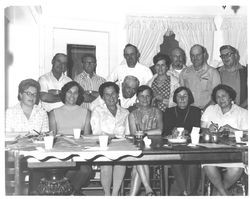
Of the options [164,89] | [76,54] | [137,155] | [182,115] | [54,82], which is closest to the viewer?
[137,155]

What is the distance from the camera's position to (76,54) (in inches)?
250

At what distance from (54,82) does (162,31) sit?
8.29 feet

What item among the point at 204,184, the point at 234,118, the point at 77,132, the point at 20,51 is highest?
the point at 20,51

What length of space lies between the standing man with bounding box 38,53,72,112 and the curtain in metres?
3.29

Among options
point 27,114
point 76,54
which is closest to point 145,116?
point 27,114

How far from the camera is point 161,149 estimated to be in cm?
262

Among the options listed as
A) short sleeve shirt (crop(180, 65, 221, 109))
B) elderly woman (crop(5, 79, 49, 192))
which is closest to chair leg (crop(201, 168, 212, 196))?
short sleeve shirt (crop(180, 65, 221, 109))

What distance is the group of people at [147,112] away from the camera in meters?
3.40

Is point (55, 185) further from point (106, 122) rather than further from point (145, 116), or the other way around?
point (145, 116)

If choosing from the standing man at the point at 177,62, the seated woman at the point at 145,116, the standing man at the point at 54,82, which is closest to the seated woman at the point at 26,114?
the seated woman at the point at 145,116

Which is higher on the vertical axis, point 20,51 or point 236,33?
point 236,33

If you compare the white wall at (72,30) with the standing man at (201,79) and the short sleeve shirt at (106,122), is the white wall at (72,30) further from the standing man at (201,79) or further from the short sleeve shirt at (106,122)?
the short sleeve shirt at (106,122)

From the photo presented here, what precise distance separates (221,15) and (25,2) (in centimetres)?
485

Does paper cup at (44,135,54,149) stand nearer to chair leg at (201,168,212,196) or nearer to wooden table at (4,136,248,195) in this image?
wooden table at (4,136,248,195)
